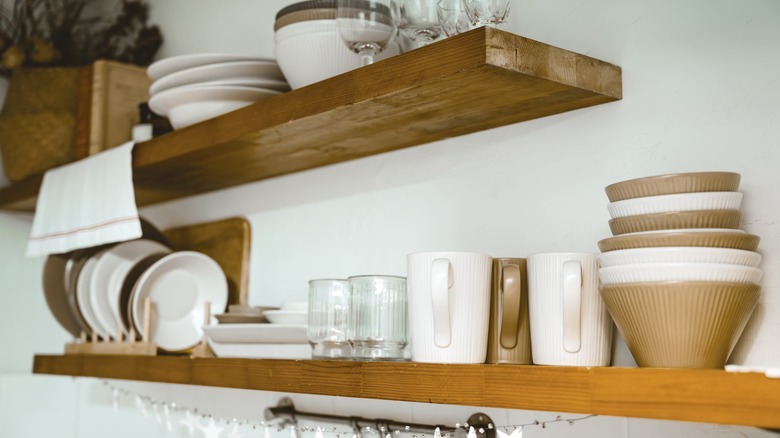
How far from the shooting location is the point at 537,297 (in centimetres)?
103

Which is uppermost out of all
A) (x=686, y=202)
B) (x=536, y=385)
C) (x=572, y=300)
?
(x=686, y=202)

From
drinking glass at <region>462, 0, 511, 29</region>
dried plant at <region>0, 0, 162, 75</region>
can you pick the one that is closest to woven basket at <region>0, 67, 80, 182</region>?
dried plant at <region>0, 0, 162, 75</region>

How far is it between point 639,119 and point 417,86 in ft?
1.06

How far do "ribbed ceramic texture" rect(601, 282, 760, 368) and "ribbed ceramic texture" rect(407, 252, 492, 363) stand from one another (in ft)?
0.65

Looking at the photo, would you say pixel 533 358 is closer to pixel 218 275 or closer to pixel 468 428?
pixel 468 428

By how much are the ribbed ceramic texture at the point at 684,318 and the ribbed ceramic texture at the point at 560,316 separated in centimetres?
8

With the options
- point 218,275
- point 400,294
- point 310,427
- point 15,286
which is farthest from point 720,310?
point 15,286

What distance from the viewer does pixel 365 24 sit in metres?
1.25

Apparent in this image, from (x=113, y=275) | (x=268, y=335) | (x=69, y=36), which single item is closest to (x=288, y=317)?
(x=268, y=335)

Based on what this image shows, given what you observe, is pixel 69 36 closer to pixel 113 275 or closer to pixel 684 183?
pixel 113 275

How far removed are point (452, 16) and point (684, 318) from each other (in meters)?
0.54

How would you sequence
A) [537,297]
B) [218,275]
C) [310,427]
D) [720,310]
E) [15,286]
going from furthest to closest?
[15,286] → [218,275] → [310,427] → [537,297] → [720,310]

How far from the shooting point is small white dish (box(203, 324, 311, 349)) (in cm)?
138

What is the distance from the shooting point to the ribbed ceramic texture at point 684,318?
88cm
